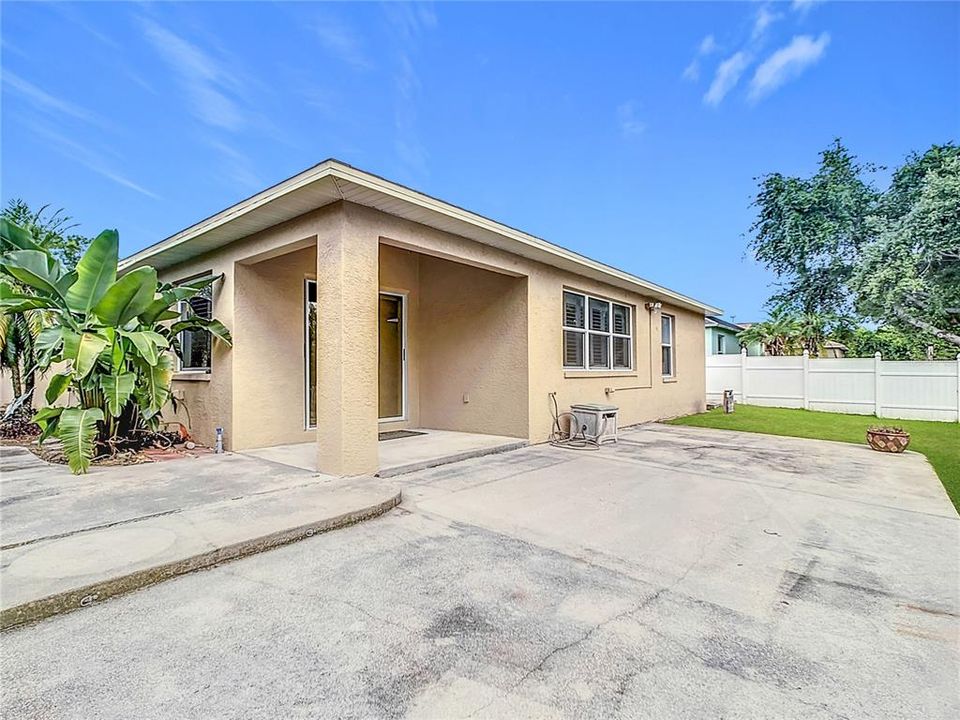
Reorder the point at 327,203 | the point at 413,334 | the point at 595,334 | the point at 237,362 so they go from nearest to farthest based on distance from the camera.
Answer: the point at 327,203 → the point at 237,362 → the point at 413,334 → the point at 595,334

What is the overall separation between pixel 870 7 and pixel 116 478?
53.6ft

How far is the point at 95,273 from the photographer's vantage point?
5.88 m

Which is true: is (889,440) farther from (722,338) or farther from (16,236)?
(722,338)

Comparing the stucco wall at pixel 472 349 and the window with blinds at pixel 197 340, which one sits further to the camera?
the stucco wall at pixel 472 349

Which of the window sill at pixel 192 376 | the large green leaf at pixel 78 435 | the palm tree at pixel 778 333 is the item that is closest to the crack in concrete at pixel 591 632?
the large green leaf at pixel 78 435

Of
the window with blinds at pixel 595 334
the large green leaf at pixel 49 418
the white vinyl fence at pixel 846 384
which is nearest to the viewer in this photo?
the large green leaf at pixel 49 418

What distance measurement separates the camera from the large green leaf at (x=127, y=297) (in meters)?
5.89

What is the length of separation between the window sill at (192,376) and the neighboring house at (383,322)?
33 millimetres

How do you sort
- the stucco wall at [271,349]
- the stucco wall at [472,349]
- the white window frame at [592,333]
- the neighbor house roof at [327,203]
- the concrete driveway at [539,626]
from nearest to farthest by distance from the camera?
the concrete driveway at [539,626]
the neighbor house roof at [327,203]
the stucco wall at [271,349]
the stucco wall at [472,349]
the white window frame at [592,333]

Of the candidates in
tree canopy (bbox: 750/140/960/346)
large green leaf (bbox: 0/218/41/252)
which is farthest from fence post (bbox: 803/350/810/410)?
large green leaf (bbox: 0/218/41/252)

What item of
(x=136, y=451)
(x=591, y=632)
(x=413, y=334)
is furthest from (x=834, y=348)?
(x=136, y=451)

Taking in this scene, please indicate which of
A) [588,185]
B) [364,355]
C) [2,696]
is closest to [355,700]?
[2,696]

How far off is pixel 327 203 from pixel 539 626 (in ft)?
15.9

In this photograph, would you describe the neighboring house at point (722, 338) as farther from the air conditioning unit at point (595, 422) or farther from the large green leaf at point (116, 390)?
the large green leaf at point (116, 390)
